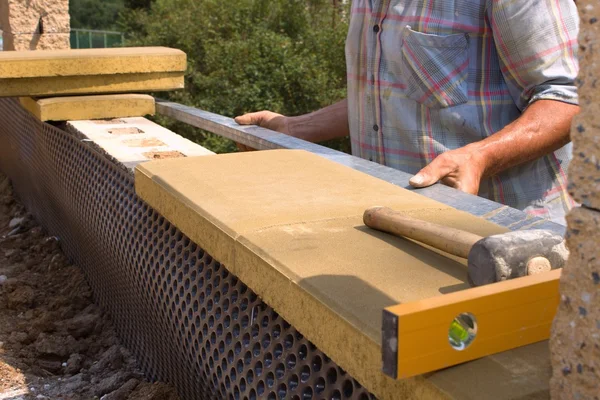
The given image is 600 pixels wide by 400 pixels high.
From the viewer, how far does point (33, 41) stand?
7.07m

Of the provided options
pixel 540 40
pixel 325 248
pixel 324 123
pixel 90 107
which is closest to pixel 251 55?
pixel 90 107

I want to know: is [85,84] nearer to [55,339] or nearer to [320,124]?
[320,124]

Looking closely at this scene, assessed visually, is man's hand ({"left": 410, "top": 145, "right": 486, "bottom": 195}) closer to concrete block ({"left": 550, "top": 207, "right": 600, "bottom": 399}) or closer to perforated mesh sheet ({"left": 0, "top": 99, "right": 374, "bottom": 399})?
perforated mesh sheet ({"left": 0, "top": 99, "right": 374, "bottom": 399})

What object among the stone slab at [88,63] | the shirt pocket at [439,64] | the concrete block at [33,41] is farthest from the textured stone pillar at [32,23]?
the shirt pocket at [439,64]

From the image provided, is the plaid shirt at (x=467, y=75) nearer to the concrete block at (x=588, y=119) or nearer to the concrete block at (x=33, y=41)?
the concrete block at (x=588, y=119)

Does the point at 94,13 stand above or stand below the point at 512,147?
above

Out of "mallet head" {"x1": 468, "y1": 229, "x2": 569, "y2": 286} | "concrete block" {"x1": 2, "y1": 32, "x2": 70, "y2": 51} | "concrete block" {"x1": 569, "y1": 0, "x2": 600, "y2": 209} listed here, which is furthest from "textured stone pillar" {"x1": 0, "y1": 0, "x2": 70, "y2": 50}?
"concrete block" {"x1": 569, "y1": 0, "x2": 600, "y2": 209}

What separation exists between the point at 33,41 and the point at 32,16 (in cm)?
23

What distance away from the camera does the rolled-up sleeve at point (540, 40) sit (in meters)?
2.75

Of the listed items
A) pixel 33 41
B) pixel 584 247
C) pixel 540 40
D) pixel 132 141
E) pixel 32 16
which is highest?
pixel 32 16

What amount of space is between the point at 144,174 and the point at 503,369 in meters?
1.43

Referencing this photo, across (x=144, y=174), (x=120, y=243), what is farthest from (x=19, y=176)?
(x=144, y=174)

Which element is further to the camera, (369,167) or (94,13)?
(94,13)

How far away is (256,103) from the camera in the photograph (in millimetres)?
10953
